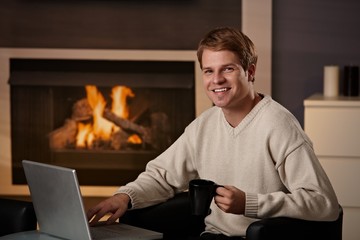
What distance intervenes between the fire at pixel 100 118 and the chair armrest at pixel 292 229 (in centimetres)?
261

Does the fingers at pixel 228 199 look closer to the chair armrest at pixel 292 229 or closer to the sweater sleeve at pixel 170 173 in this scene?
the chair armrest at pixel 292 229

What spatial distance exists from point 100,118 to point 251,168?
99.3 inches

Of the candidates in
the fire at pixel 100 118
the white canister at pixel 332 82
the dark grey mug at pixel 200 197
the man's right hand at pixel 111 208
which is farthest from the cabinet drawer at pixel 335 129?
the dark grey mug at pixel 200 197

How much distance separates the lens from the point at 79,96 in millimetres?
5125

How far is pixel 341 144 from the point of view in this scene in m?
4.43

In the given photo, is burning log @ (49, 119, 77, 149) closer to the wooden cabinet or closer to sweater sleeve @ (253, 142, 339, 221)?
the wooden cabinet

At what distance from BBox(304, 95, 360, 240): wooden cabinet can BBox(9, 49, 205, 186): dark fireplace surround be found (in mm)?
871

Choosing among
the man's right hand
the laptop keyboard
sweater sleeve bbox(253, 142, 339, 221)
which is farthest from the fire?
sweater sleeve bbox(253, 142, 339, 221)

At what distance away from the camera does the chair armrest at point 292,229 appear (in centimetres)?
240

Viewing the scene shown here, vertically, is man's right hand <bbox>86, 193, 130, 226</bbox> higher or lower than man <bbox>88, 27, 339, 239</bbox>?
lower

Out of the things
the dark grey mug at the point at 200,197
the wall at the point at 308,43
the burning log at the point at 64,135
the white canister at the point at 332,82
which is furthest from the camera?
the burning log at the point at 64,135

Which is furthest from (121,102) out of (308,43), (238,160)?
(238,160)

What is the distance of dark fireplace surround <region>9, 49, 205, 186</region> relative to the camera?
16.5ft

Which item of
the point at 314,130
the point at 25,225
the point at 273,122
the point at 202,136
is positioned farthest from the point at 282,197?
the point at 314,130
